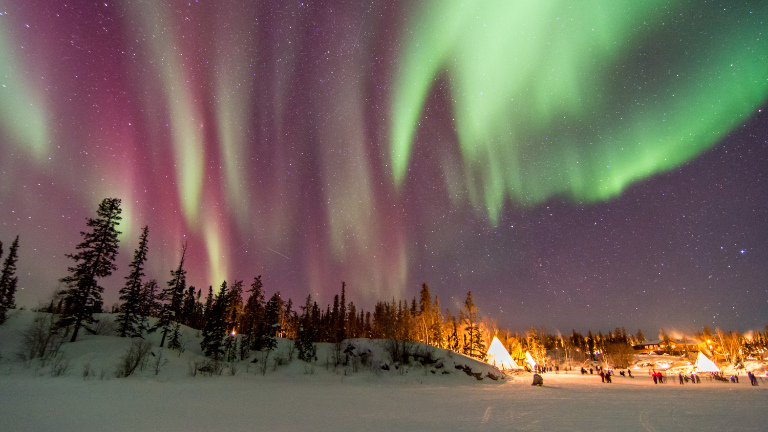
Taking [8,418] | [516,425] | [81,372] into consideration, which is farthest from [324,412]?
[81,372]

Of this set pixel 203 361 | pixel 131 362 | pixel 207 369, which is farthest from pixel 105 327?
pixel 131 362

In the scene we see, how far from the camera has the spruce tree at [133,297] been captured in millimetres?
43250

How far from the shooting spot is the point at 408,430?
10844 mm

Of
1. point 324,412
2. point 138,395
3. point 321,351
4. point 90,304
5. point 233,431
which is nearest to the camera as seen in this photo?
point 233,431

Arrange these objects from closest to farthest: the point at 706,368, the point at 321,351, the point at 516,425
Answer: the point at 516,425, the point at 321,351, the point at 706,368

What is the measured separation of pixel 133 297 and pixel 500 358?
53.4m

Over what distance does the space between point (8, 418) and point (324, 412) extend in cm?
993

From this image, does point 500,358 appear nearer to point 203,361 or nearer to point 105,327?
point 203,361

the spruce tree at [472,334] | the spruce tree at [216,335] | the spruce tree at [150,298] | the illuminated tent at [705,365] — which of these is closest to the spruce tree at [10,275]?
the spruce tree at [150,298]

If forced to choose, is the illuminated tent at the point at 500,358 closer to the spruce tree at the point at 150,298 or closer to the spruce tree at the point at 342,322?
the spruce tree at the point at 342,322

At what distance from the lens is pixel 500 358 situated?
57312 mm

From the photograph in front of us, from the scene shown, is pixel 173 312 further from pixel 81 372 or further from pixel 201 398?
pixel 201 398

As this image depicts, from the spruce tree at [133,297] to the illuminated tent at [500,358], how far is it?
50.2 m

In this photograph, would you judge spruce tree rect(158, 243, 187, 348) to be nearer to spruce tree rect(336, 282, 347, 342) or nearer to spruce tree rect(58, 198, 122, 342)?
spruce tree rect(58, 198, 122, 342)
